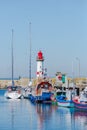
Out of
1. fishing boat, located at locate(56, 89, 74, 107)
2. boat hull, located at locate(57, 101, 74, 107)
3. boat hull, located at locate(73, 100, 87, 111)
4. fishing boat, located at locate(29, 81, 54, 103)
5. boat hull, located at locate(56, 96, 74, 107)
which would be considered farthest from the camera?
fishing boat, located at locate(29, 81, 54, 103)

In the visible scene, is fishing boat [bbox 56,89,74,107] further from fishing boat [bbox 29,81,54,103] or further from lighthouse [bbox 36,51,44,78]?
lighthouse [bbox 36,51,44,78]

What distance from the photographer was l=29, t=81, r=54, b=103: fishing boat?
81.4m

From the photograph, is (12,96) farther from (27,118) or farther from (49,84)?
(27,118)

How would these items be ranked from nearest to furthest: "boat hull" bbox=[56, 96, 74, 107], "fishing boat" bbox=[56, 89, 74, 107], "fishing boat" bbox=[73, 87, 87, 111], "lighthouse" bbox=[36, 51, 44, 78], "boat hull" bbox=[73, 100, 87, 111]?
1. "boat hull" bbox=[73, 100, 87, 111]
2. "fishing boat" bbox=[73, 87, 87, 111]
3. "boat hull" bbox=[56, 96, 74, 107]
4. "fishing boat" bbox=[56, 89, 74, 107]
5. "lighthouse" bbox=[36, 51, 44, 78]

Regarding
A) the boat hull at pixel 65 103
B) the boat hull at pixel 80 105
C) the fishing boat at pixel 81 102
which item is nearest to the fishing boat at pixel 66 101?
the boat hull at pixel 65 103

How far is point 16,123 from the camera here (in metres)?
48.5

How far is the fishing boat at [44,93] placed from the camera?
267 feet

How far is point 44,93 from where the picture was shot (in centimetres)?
8144

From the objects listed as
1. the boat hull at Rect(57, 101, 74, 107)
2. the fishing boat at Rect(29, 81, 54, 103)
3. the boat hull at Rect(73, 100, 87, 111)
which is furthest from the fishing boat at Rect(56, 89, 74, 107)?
the fishing boat at Rect(29, 81, 54, 103)

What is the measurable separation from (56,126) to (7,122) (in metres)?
6.15

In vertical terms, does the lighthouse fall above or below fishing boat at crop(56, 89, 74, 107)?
above

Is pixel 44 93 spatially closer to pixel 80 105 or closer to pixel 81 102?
pixel 80 105

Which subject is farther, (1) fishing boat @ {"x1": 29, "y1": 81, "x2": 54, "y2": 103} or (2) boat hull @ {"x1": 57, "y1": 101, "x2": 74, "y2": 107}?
(1) fishing boat @ {"x1": 29, "y1": 81, "x2": 54, "y2": 103}

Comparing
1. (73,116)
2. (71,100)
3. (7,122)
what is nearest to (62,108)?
(71,100)
